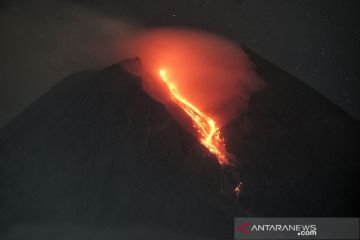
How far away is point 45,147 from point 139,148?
A: 36.4 feet

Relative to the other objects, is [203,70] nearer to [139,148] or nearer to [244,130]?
[244,130]

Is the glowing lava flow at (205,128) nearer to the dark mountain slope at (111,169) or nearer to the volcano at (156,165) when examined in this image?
the volcano at (156,165)

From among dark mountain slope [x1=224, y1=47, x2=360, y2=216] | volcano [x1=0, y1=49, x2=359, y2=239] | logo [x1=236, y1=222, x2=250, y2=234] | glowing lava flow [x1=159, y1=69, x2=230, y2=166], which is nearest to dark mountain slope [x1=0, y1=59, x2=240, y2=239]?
volcano [x1=0, y1=49, x2=359, y2=239]

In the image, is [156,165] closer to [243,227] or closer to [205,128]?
[205,128]

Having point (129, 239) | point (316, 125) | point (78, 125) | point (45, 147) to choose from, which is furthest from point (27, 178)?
point (316, 125)

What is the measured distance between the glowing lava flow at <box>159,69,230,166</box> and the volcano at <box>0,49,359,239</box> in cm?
122

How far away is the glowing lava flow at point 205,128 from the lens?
53781 millimetres

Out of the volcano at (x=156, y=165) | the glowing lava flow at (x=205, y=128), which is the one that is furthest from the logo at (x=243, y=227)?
the glowing lava flow at (x=205, y=128)

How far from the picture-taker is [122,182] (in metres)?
53.0

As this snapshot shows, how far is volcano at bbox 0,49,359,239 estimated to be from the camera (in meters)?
47.0

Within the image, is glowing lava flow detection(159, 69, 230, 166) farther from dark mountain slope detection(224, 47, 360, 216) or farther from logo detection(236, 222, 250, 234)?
logo detection(236, 222, 250, 234)

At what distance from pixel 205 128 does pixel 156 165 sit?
6.96 meters

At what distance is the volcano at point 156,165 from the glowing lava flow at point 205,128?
1.22 meters

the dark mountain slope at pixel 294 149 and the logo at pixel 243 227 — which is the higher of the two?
the dark mountain slope at pixel 294 149
